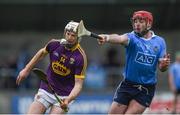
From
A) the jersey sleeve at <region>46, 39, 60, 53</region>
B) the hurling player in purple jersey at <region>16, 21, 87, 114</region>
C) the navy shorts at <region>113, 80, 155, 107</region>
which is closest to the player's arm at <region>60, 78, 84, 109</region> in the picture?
the hurling player in purple jersey at <region>16, 21, 87, 114</region>

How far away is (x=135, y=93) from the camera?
12.2 m

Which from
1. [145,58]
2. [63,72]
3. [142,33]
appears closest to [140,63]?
[145,58]

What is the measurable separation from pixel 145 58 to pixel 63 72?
4.02ft

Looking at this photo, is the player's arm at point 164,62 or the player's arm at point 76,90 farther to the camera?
the player's arm at point 76,90

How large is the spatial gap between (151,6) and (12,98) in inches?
263

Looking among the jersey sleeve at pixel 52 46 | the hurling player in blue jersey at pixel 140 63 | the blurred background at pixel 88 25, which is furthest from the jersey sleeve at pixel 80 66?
the blurred background at pixel 88 25

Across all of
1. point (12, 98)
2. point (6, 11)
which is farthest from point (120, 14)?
point (12, 98)

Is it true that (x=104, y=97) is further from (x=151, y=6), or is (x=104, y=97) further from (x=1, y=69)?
(x=151, y=6)

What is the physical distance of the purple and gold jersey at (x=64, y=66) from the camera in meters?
12.0

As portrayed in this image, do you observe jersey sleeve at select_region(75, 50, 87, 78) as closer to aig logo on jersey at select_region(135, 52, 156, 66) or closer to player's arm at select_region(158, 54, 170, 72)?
aig logo on jersey at select_region(135, 52, 156, 66)

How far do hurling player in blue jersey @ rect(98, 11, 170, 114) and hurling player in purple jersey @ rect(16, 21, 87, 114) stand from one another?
27.2 inches

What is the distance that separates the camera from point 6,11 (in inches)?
1026

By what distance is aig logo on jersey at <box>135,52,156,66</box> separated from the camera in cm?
1190

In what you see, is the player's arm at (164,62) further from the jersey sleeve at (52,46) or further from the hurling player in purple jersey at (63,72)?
the jersey sleeve at (52,46)
